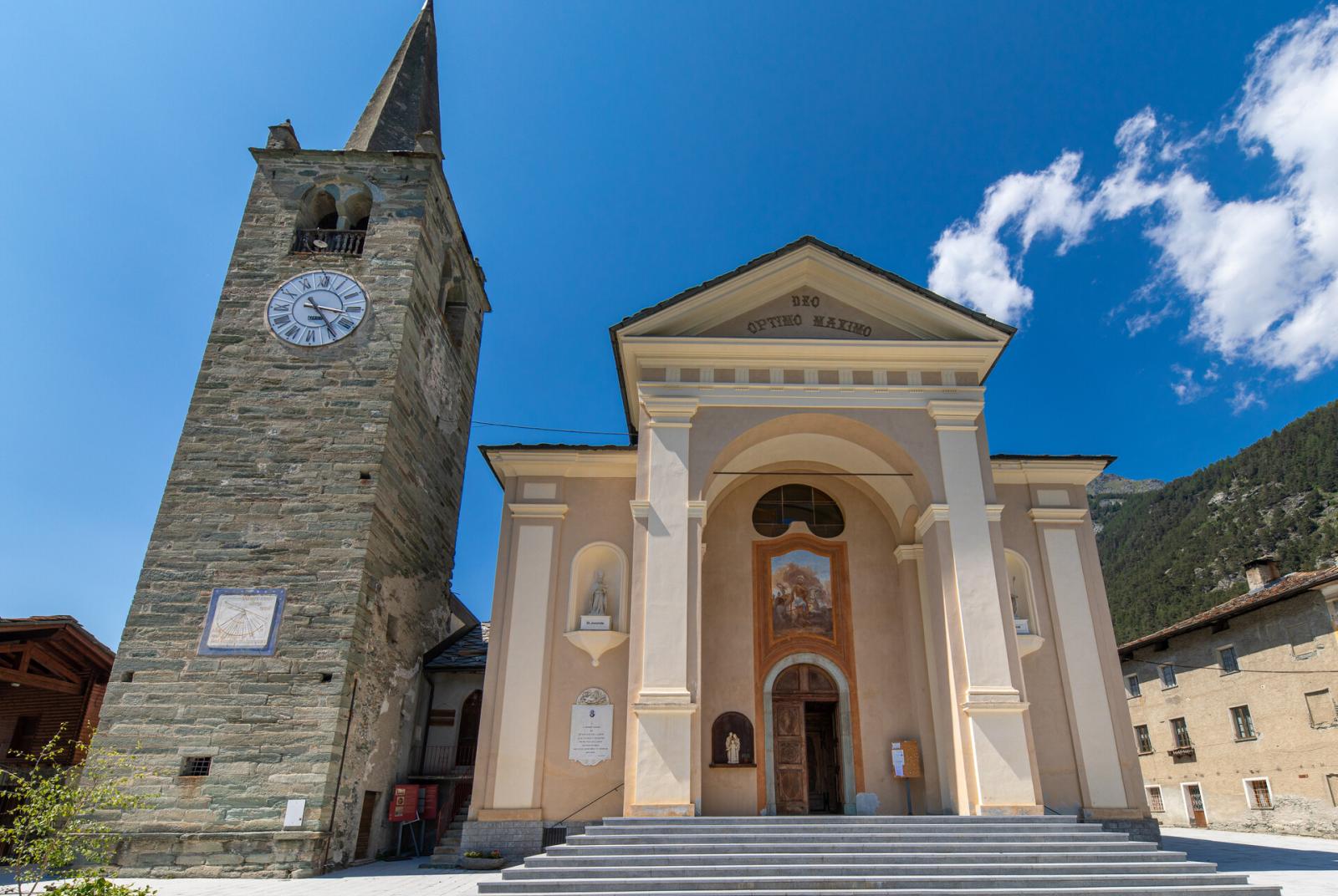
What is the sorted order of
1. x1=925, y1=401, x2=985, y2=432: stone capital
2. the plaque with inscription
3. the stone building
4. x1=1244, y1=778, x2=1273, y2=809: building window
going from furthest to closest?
x1=1244, y1=778, x2=1273, y2=809: building window
the stone building
x1=925, y1=401, x2=985, y2=432: stone capital
the plaque with inscription

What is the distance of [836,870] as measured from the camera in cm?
826

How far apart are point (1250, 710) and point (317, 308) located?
24226mm

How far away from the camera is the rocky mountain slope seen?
140ft

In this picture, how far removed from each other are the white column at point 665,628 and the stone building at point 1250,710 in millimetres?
15625

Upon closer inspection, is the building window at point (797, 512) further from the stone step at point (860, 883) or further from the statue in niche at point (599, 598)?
the stone step at point (860, 883)

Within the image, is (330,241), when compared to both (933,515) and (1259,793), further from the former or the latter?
(1259,793)

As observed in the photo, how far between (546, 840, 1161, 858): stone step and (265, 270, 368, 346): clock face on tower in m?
9.92

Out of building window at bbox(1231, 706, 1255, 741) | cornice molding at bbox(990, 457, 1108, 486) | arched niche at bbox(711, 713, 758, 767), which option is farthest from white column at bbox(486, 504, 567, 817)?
building window at bbox(1231, 706, 1255, 741)

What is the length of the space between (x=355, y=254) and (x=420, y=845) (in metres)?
10.8

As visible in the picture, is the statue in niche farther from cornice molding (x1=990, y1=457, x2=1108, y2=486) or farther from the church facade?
cornice molding (x1=990, y1=457, x2=1108, y2=486)

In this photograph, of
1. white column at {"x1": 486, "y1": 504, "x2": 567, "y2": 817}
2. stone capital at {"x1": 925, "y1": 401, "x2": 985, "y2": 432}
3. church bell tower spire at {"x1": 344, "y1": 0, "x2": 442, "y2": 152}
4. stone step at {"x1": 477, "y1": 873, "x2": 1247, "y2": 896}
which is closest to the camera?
stone step at {"x1": 477, "y1": 873, "x2": 1247, "y2": 896}

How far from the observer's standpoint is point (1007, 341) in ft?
44.0

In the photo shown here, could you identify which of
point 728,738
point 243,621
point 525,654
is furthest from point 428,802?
point 728,738

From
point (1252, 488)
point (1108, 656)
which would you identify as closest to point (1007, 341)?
point (1108, 656)
